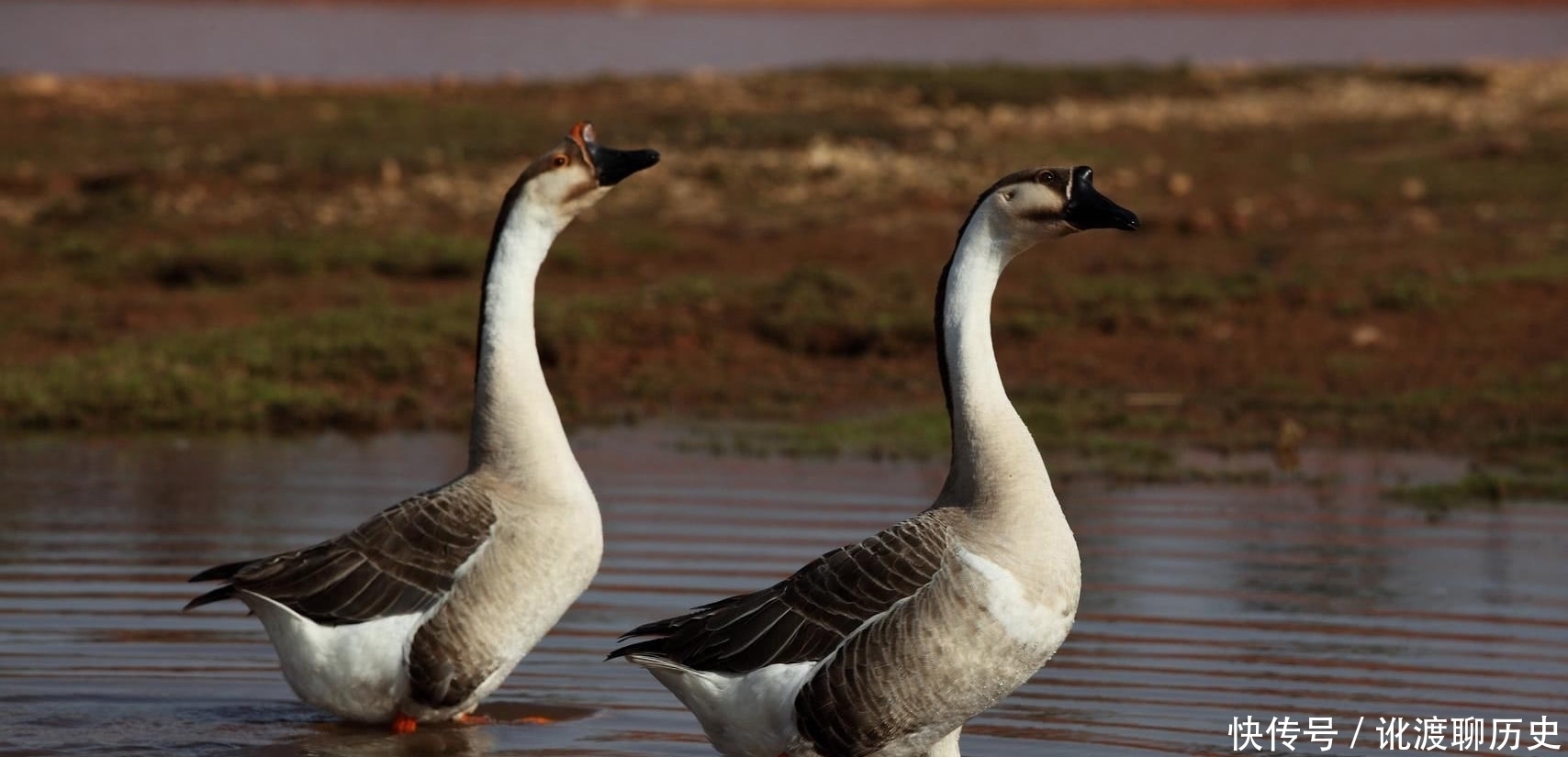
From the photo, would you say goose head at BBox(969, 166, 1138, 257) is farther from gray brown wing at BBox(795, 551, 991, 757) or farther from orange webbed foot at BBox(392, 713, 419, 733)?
orange webbed foot at BBox(392, 713, 419, 733)

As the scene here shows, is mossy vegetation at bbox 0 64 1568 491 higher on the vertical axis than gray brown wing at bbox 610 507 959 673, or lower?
lower

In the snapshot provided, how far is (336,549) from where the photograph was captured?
738cm

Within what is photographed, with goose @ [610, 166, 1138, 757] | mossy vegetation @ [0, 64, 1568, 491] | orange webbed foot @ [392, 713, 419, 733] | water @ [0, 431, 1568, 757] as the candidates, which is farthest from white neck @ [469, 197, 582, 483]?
mossy vegetation @ [0, 64, 1568, 491]

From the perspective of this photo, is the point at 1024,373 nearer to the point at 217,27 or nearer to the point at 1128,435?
the point at 1128,435

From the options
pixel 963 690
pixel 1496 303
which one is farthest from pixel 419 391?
pixel 963 690

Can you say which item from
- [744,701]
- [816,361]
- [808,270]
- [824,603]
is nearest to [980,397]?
[824,603]

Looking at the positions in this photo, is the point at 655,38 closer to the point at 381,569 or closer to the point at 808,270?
the point at 808,270

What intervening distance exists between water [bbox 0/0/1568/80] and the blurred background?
10.7m

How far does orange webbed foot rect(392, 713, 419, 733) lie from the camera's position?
7.43 meters

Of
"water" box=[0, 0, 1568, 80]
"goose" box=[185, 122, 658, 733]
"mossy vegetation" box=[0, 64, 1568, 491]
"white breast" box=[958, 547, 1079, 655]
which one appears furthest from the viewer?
"water" box=[0, 0, 1568, 80]

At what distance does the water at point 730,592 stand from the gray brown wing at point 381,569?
0.50 m

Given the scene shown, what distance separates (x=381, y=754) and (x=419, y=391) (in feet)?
22.9

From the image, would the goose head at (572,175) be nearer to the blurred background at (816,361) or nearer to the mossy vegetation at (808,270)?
the blurred background at (816,361)

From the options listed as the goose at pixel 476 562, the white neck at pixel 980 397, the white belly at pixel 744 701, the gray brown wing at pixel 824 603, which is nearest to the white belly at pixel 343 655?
the goose at pixel 476 562
